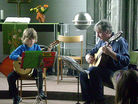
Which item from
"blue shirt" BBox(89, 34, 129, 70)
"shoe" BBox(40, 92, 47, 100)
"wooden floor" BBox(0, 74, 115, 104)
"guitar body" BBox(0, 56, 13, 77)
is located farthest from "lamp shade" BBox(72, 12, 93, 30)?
"blue shirt" BBox(89, 34, 129, 70)

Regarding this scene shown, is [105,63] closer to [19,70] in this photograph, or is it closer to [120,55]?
[120,55]

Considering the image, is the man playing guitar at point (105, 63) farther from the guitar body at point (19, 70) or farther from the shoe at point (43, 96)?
the guitar body at point (19, 70)

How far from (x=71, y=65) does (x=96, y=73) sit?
40cm

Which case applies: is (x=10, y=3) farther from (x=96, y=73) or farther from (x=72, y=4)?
(x=96, y=73)

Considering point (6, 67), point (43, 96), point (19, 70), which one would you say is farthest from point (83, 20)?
point (19, 70)

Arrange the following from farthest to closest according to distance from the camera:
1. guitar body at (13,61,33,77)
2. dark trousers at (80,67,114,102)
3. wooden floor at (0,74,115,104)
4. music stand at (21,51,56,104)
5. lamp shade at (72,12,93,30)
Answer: lamp shade at (72,12,93,30)
wooden floor at (0,74,115,104)
guitar body at (13,61,33,77)
dark trousers at (80,67,114,102)
music stand at (21,51,56,104)

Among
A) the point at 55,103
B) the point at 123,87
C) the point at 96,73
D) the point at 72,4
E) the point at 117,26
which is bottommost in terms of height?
the point at 55,103

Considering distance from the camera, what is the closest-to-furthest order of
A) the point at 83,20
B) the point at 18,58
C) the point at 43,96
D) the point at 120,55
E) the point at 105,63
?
1. the point at 120,55
2. the point at 105,63
3. the point at 18,58
4. the point at 43,96
5. the point at 83,20

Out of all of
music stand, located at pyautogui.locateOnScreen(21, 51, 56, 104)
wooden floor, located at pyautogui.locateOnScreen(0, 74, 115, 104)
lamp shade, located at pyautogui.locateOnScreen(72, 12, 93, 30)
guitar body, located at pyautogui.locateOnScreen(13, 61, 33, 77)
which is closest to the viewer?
music stand, located at pyautogui.locateOnScreen(21, 51, 56, 104)

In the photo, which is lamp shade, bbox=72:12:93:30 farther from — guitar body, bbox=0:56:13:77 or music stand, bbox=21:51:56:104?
music stand, bbox=21:51:56:104

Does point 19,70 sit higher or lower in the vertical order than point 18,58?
lower

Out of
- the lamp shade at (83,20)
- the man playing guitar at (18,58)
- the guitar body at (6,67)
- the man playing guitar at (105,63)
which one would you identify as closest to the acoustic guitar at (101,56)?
the man playing guitar at (105,63)

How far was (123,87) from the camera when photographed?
1615 mm

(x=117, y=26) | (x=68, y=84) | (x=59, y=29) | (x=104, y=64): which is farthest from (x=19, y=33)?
(x=104, y=64)
